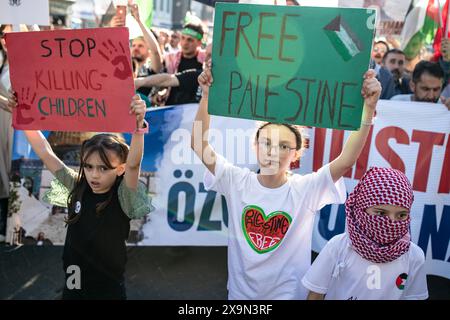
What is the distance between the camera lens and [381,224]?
211 centimetres

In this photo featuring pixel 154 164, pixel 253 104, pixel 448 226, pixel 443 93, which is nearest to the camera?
pixel 253 104

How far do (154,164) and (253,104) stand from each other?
185 cm

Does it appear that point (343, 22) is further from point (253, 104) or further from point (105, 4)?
point (105, 4)


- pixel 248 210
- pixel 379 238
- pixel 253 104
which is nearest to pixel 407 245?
pixel 379 238

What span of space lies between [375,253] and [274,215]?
0.48 metres

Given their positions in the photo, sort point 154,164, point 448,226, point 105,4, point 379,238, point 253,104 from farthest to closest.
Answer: point 105,4 < point 154,164 < point 448,226 < point 253,104 < point 379,238

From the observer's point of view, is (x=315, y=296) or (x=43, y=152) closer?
(x=315, y=296)

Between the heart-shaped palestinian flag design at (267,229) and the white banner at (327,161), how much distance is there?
1.18 m

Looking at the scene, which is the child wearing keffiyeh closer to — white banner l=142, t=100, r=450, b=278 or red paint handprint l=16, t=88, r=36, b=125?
white banner l=142, t=100, r=450, b=278

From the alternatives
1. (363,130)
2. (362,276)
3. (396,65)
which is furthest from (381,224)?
(396,65)

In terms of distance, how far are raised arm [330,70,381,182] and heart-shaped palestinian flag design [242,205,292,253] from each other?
0.31 m

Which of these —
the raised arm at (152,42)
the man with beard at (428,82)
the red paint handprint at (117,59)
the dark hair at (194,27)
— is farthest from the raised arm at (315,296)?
the dark hair at (194,27)

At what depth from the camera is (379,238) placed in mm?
2111

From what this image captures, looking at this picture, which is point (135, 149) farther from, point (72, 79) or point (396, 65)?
point (396, 65)
